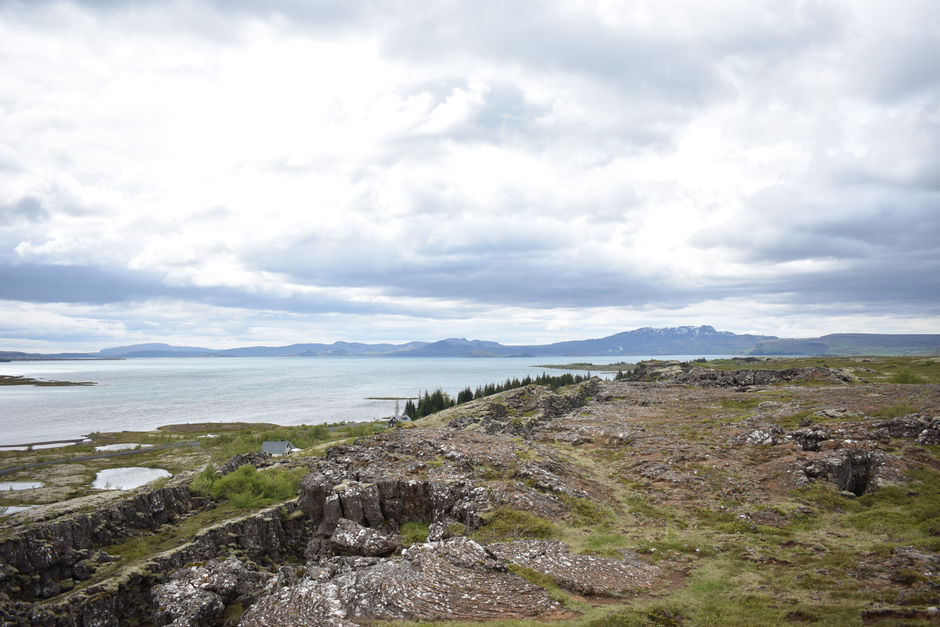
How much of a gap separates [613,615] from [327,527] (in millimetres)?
19822

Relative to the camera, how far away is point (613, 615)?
574 inches

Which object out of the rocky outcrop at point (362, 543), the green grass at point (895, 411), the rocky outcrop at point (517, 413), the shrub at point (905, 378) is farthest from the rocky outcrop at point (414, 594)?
the shrub at point (905, 378)

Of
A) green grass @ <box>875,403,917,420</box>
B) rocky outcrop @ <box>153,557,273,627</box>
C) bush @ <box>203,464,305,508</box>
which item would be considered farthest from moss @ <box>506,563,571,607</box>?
green grass @ <box>875,403,917,420</box>

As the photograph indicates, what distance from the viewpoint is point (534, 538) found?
2280cm

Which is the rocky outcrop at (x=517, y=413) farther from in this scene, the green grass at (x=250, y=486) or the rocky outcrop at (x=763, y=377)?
the green grass at (x=250, y=486)

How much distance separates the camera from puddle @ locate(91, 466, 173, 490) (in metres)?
58.9

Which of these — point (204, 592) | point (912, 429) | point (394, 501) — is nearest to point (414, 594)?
point (204, 592)

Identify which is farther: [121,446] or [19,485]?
[121,446]

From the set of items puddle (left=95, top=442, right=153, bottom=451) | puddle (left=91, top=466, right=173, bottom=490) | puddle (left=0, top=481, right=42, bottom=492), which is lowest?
puddle (left=95, top=442, right=153, bottom=451)

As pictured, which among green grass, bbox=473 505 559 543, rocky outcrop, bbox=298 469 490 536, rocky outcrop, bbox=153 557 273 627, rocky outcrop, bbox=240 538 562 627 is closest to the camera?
rocky outcrop, bbox=240 538 562 627

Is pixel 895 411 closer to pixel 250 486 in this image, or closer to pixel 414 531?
pixel 414 531

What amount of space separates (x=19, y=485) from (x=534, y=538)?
7386 cm

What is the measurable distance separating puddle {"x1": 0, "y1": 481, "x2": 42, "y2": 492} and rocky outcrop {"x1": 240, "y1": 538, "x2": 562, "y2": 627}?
62.3 m

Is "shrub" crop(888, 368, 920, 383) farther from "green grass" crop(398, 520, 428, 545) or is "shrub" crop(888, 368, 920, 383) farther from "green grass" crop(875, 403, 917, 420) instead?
"green grass" crop(398, 520, 428, 545)
